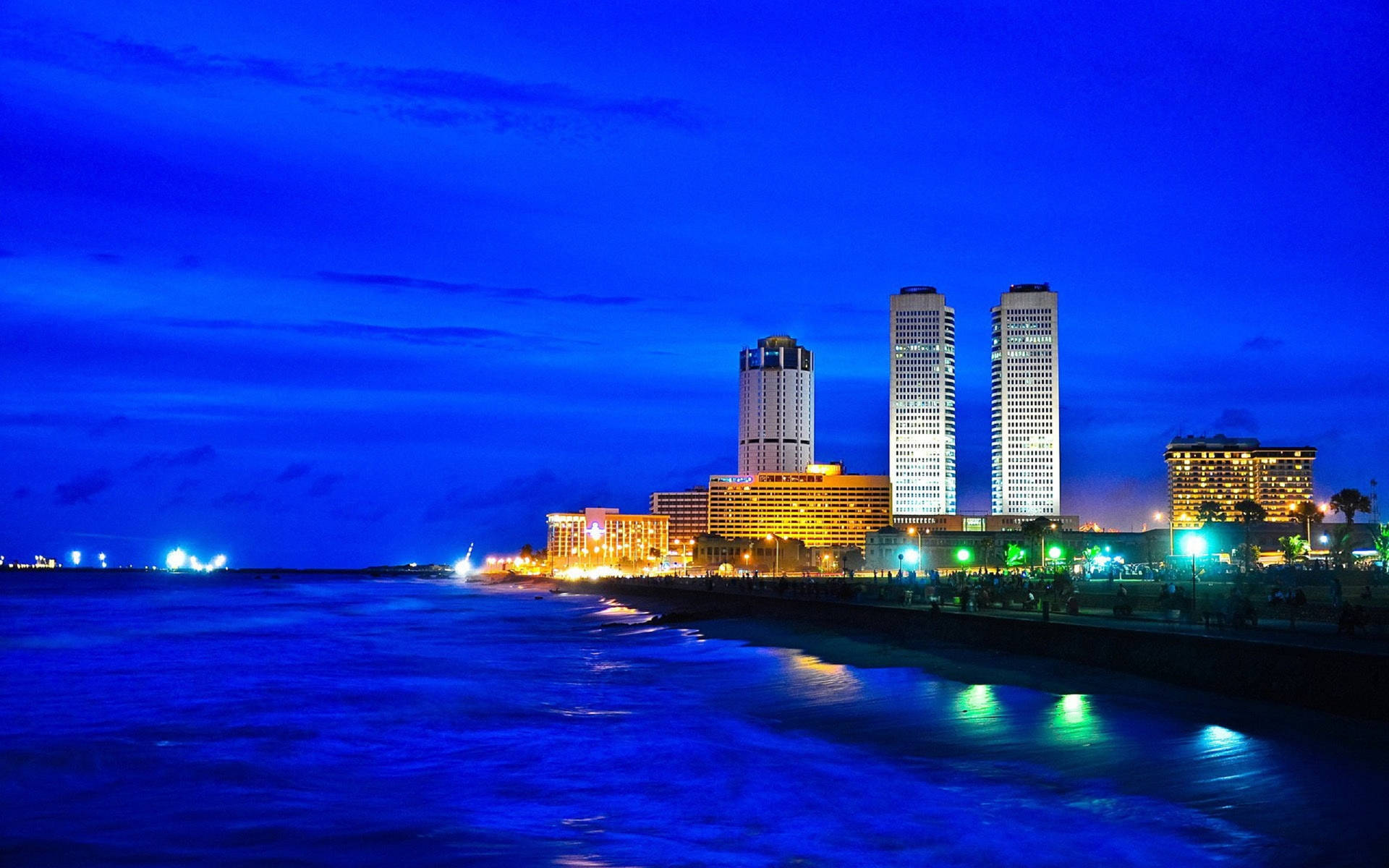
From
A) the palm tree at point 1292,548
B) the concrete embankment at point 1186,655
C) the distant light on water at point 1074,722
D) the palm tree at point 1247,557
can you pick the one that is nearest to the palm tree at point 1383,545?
the palm tree at point 1292,548

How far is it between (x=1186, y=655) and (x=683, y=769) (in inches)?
496

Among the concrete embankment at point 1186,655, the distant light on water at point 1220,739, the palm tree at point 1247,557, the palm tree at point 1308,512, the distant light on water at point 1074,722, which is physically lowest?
the distant light on water at point 1074,722

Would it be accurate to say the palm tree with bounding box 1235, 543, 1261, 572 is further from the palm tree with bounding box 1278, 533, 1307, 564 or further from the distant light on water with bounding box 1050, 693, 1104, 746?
the distant light on water with bounding box 1050, 693, 1104, 746

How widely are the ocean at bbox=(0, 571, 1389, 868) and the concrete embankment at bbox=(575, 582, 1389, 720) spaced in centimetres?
67

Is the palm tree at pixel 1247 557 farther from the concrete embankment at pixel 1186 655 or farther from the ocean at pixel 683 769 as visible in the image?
the ocean at pixel 683 769

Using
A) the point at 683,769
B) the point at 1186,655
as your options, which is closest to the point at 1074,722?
the point at 1186,655

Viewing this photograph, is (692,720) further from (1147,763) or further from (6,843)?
(6,843)

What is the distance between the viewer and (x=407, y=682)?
3569 cm

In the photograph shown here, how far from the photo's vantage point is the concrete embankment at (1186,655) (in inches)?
844

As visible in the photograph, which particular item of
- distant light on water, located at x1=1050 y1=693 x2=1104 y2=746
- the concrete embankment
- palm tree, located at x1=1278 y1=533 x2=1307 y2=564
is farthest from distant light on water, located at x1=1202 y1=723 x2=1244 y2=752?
palm tree, located at x1=1278 y1=533 x2=1307 y2=564

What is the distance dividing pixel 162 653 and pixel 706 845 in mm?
38478

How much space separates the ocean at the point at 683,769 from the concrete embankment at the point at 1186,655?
0.67 m

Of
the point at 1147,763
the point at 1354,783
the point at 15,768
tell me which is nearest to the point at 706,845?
the point at 1147,763

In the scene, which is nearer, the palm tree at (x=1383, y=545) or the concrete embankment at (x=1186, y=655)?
the concrete embankment at (x=1186, y=655)
